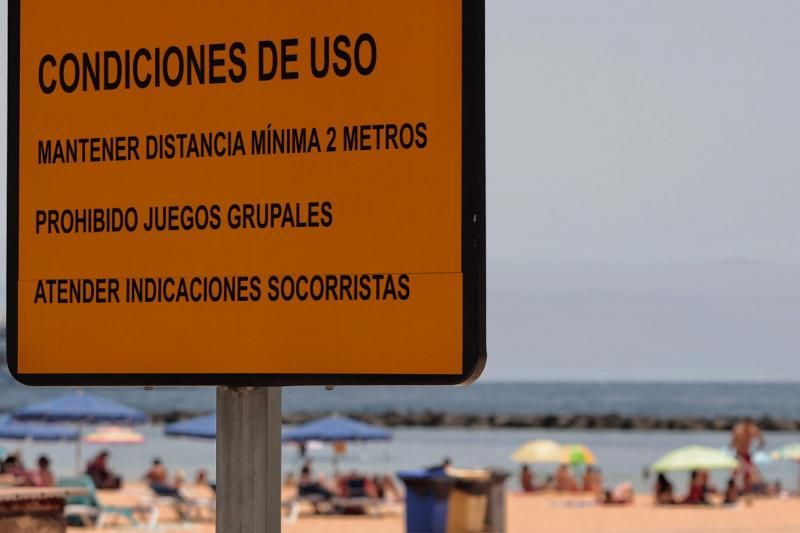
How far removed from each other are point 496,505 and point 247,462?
52.9 ft

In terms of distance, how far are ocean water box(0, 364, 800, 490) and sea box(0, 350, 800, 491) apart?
8cm

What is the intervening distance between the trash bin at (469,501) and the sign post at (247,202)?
15.1 m

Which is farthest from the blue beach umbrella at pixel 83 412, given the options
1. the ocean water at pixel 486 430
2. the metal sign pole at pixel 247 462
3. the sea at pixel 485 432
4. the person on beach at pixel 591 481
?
the metal sign pole at pixel 247 462

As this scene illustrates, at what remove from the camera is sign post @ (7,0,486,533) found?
3066 millimetres

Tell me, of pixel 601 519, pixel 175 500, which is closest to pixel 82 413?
pixel 175 500

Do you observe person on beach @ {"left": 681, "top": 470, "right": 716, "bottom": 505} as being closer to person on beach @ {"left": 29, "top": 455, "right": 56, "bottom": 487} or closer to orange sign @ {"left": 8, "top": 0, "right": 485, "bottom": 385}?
person on beach @ {"left": 29, "top": 455, "right": 56, "bottom": 487}

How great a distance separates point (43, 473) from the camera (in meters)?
24.7

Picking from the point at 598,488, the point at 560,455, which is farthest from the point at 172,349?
the point at 560,455

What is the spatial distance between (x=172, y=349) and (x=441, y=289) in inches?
25.0

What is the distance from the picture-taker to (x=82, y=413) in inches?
1128

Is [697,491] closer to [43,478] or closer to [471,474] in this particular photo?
[471,474]

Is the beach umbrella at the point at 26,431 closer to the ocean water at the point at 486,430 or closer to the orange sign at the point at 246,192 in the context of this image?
the ocean water at the point at 486,430

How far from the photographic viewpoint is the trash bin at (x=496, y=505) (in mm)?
18734

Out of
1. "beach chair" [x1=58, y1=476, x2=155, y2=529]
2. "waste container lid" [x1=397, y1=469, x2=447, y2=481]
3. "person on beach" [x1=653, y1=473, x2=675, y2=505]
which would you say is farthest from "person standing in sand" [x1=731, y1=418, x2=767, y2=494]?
"beach chair" [x1=58, y1=476, x2=155, y2=529]
